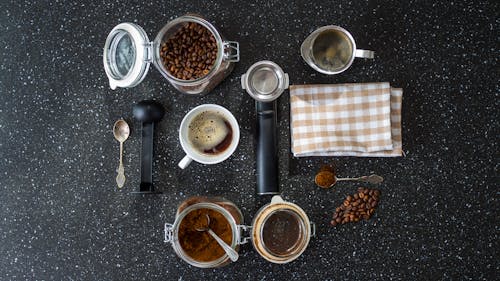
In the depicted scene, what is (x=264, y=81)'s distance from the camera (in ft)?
3.01

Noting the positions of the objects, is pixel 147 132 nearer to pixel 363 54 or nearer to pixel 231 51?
pixel 231 51

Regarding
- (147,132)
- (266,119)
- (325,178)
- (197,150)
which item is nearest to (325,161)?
(325,178)

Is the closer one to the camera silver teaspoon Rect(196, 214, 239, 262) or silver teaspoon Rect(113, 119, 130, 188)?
silver teaspoon Rect(196, 214, 239, 262)

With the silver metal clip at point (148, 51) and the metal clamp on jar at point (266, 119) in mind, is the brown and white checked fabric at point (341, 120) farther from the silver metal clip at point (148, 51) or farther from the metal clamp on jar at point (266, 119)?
the silver metal clip at point (148, 51)

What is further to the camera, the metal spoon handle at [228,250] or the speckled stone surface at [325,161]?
the speckled stone surface at [325,161]

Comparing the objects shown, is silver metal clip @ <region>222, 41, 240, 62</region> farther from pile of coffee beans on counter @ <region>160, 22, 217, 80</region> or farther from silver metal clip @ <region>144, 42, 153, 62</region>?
silver metal clip @ <region>144, 42, 153, 62</region>

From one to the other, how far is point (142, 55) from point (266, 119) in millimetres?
255

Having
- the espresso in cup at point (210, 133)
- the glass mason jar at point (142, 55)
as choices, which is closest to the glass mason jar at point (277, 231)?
the espresso in cup at point (210, 133)

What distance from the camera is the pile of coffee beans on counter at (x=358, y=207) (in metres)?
0.92

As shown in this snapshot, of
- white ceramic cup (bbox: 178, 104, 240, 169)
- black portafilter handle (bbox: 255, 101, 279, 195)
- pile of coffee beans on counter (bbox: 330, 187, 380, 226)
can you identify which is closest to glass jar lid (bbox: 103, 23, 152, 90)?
white ceramic cup (bbox: 178, 104, 240, 169)

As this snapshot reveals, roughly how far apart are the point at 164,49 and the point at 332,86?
0.32 meters

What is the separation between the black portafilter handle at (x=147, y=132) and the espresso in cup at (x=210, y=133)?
7 centimetres

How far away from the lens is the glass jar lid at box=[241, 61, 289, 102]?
2.95 feet

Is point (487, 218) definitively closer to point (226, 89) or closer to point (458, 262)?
point (458, 262)
